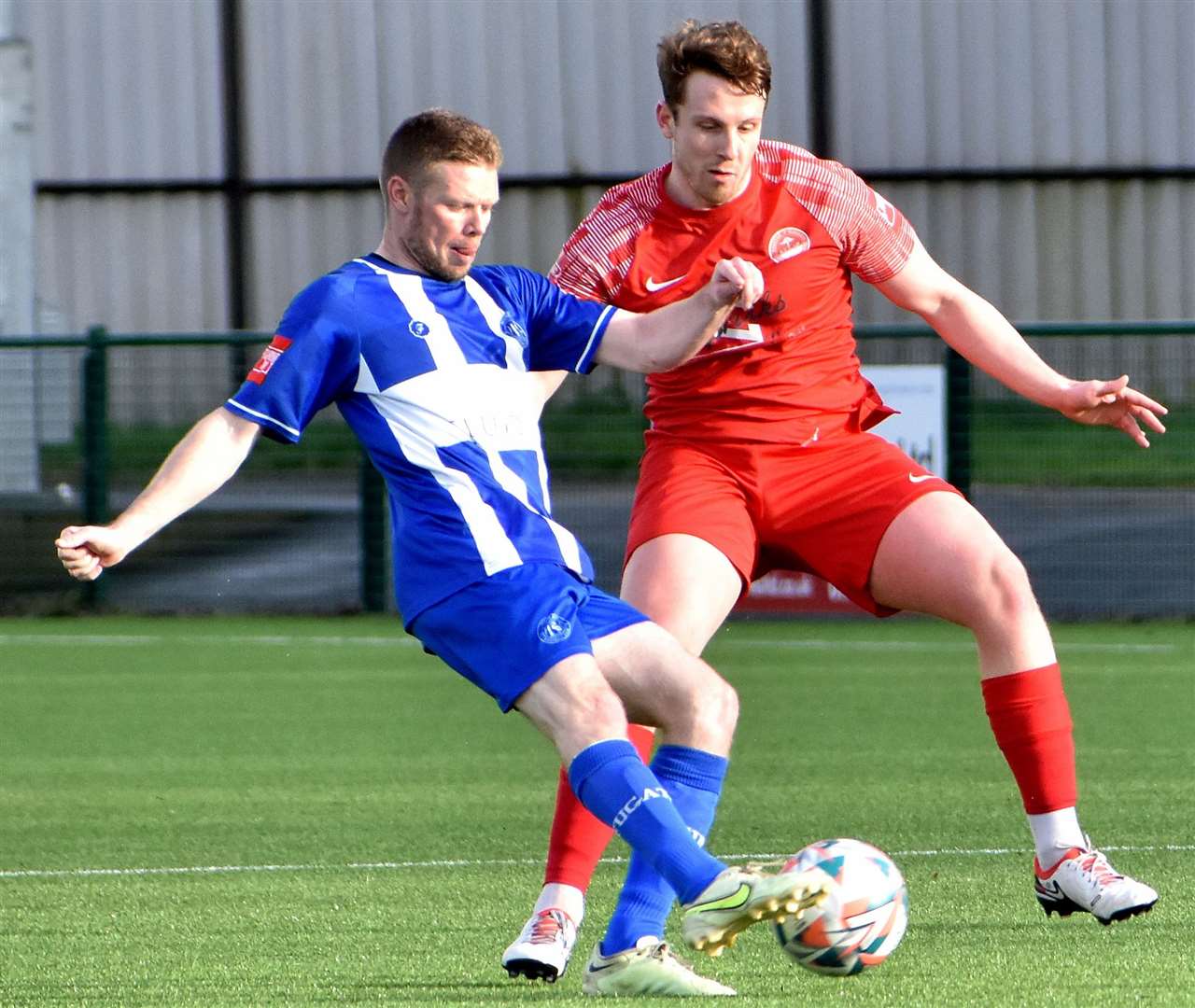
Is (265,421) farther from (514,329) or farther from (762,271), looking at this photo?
(762,271)

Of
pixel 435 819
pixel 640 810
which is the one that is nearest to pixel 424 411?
pixel 640 810

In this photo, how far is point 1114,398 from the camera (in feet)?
16.0

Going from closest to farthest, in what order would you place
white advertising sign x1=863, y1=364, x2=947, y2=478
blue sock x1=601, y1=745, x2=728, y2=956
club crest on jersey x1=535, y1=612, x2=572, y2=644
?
club crest on jersey x1=535, y1=612, x2=572, y2=644, blue sock x1=601, y1=745, x2=728, y2=956, white advertising sign x1=863, y1=364, x2=947, y2=478

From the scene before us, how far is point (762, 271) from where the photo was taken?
16.3 feet

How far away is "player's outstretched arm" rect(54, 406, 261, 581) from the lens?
12.8 feet

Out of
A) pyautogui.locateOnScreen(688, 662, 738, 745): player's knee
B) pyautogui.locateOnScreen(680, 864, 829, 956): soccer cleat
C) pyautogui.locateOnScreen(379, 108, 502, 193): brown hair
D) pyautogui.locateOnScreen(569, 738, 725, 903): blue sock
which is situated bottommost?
pyautogui.locateOnScreen(680, 864, 829, 956): soccer cleat

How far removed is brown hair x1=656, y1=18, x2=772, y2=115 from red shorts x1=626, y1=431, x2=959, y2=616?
2.59 ft

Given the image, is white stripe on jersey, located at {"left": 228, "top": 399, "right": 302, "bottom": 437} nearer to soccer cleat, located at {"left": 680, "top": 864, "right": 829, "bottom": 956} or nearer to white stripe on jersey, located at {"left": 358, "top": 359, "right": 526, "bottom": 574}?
white stripe on jersey, located at {"left": 358, "top": 359, "right": 526, "bottom": 574}

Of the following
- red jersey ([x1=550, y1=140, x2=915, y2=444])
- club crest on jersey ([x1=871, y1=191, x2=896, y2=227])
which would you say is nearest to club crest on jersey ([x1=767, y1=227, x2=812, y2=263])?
red jersey ([x1=550, y1=140, x2=915, y2=444])

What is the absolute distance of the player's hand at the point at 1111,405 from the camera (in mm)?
4832

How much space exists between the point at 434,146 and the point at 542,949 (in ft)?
5.14

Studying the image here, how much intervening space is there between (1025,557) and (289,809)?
306 inches

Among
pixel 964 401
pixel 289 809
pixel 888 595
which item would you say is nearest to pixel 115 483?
pixel 964 401

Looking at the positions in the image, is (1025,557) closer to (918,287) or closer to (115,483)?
(115,483)
